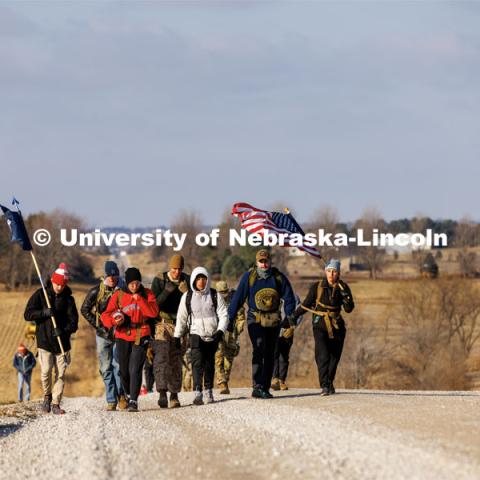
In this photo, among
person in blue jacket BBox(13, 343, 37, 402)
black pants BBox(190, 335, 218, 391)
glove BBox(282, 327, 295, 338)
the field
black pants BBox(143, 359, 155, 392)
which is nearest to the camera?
black pants BBox(190, 335, 218, 391)

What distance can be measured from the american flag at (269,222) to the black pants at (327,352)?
13.4 ft

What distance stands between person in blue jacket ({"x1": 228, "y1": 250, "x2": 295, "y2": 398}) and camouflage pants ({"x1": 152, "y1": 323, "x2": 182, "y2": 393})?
3.14ft

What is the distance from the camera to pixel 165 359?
19.6 m

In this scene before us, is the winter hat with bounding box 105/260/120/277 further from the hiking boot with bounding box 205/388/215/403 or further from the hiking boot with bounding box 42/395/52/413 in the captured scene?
the hiking boot with bounding box 205/388/215/403

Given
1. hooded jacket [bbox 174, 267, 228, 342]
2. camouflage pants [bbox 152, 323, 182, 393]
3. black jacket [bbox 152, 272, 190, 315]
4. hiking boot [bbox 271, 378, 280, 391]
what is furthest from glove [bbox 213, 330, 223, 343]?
hiking boot [bbox 271, 378, 280, 391]

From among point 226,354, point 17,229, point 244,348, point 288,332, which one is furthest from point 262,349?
point 244,348

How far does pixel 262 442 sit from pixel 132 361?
556 centimetres

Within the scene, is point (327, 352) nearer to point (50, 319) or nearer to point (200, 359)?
point (200, 359)

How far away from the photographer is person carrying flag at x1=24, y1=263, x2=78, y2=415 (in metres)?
19.6

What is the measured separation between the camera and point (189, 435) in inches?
601

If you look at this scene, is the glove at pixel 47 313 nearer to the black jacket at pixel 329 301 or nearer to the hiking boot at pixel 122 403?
the hiking boot at pixel 122 403

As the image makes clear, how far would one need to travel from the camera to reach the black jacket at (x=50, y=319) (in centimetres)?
1961

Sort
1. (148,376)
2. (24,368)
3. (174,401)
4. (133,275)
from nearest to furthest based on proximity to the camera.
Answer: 1. (133,275)
2. (174,401)
3. (148,376)
4. (24,368)

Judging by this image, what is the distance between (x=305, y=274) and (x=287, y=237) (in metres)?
111
